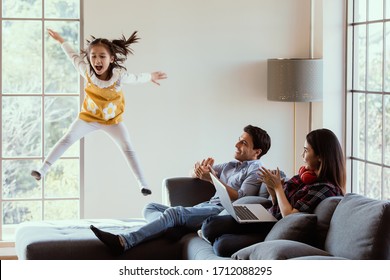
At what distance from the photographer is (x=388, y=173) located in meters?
6.49

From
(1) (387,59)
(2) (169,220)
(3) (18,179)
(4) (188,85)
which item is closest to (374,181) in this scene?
(1) (387,59)

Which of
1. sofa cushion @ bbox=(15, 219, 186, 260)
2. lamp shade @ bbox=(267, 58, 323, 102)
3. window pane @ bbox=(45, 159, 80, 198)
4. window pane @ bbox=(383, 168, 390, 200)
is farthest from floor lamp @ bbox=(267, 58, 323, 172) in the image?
sofa cushion @ bbox=(15, 219, 186, 260)

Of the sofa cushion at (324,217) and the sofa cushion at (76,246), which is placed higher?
the sofa cushion at (324,217)

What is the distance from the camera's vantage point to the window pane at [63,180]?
7434 millimetres

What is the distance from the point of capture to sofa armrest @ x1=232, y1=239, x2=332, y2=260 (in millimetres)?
4129

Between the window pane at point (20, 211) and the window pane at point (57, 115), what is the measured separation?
48 cm

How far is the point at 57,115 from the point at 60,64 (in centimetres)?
45

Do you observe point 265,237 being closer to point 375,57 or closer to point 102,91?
point 102,91

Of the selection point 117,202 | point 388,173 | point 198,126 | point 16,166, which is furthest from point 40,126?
point 388,173

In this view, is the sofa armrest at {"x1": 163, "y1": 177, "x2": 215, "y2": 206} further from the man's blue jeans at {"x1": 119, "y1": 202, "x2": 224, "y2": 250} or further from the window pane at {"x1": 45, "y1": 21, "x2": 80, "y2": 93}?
the window pane at {"x1": 45, "y1": 21, "x2": 80, "y2": 93}

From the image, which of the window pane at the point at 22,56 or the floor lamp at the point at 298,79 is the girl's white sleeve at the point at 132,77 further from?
the floor lamp at the point at 298,79

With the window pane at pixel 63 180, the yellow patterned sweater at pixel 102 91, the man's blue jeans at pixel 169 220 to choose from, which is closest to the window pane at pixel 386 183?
the man's blue jeans at pixel 169 220

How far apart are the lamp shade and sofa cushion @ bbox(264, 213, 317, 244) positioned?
256cm

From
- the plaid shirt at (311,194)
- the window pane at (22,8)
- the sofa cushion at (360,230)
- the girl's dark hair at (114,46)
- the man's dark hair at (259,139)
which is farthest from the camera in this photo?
the window pane at (22,8)
